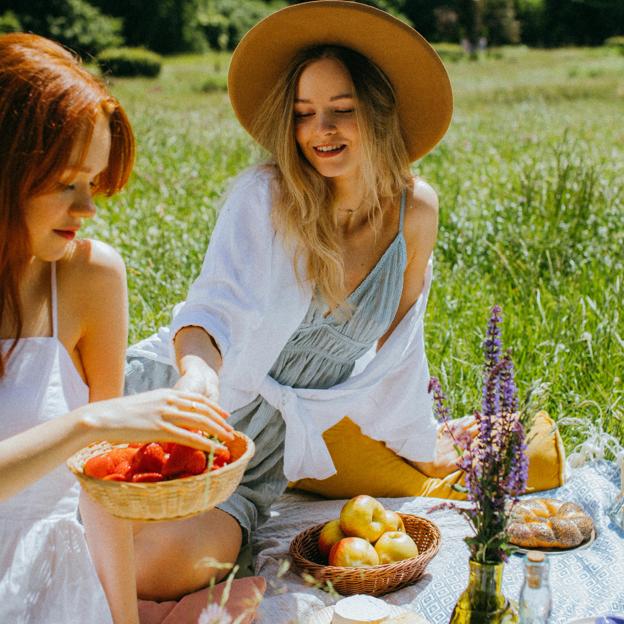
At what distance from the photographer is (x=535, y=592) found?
2.01 metres

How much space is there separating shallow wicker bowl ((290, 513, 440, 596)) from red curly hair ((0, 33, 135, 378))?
1254mm

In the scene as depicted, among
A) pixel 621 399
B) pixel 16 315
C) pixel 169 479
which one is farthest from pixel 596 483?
pixel 16 315

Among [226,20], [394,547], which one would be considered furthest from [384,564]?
[226,20]

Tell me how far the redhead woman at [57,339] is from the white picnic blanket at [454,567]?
791mm

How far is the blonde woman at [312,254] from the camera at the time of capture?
3.14 m

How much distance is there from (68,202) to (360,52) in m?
1.58

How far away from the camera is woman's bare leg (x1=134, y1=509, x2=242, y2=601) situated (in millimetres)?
2906

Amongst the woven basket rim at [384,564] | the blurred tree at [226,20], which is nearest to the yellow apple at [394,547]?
the woven basket rim at [384,564]

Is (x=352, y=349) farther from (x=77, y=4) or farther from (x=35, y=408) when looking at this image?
(x=77, y=4)

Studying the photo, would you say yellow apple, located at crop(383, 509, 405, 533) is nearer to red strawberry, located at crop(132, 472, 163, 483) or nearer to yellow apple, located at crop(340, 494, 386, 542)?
yellow apple, located at crop(340, 494, 386, 542)

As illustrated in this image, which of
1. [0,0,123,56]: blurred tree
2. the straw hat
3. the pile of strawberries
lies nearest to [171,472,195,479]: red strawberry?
the pile of strawberries

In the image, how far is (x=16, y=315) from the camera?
88.5 inches

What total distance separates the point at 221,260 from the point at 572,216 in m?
3.33

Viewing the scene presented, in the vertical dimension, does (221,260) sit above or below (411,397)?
above
